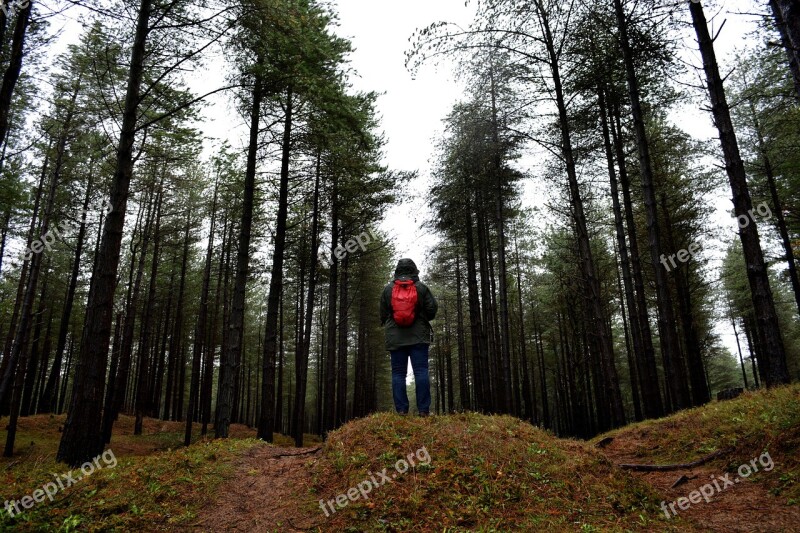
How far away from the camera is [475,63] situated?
11633 millimetres

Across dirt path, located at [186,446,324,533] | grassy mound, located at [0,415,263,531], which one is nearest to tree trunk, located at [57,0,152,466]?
grassy mound, located at [0,415,263,531]

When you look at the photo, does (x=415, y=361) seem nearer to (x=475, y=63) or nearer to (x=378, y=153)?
(x=475, y=63)

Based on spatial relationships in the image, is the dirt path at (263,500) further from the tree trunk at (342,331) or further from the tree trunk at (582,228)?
the tree trunk at (342,331)

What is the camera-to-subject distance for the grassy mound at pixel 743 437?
16.1 ft

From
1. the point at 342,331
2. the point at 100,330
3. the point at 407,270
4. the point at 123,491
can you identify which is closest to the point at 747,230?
the point at 407,270

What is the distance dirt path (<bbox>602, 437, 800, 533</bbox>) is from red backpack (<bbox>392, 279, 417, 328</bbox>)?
406 cm

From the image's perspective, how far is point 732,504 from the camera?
4633mm

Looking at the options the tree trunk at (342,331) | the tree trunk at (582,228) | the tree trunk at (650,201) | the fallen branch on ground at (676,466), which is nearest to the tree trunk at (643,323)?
the tree trunk at (650,201)

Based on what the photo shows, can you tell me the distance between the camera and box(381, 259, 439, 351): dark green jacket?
23.0 ft

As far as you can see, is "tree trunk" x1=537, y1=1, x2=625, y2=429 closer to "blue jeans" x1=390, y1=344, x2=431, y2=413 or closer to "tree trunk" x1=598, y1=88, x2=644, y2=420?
"tree trunk" x1=598, y1=88, x2=644, y2=420

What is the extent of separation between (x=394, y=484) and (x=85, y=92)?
18823 millimetres

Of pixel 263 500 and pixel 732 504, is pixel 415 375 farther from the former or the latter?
pixel 732 504

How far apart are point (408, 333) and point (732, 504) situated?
14.9 feet

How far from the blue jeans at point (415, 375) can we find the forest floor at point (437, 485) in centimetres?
50
